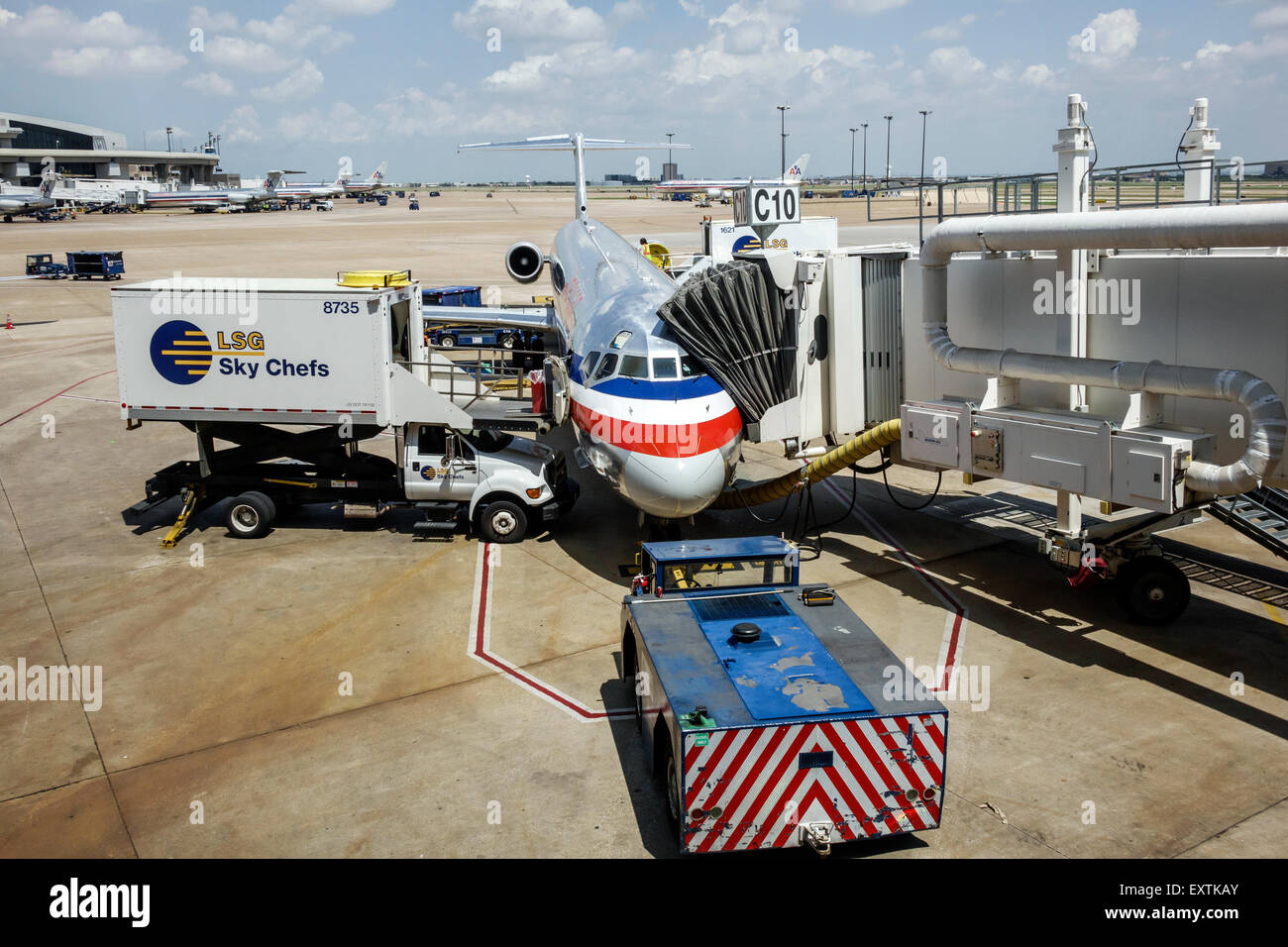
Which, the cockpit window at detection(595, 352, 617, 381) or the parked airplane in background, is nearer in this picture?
the cockpit window at detection(595, 352, 617, 381)

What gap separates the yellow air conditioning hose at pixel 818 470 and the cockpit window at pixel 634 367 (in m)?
2.65

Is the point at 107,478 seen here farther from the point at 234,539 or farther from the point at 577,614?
the point at 577,614

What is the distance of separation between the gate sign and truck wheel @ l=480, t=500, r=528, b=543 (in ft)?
34.6

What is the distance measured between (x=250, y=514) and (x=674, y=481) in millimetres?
9374

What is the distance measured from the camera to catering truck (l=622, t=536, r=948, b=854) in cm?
969

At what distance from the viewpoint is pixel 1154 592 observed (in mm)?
16328

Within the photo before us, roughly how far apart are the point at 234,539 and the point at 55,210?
143094mm

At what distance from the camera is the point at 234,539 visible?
21.3m

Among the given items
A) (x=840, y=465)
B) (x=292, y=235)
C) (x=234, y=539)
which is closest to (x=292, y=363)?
(x=234, y=539)

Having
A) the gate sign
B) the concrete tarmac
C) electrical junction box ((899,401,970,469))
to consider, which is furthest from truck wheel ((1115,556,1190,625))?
the gate sign

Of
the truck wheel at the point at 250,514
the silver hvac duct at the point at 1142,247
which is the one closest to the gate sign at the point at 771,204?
the silver hvac duct at the point at 1142,247

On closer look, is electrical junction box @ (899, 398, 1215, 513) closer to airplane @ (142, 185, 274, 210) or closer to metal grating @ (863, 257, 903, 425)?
metal grating @ (863, 257, 903, 425)

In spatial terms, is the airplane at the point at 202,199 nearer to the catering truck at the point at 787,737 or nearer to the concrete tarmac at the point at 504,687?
the concrete tarmac at the point at 504,687

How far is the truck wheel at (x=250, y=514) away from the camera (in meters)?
21.1
